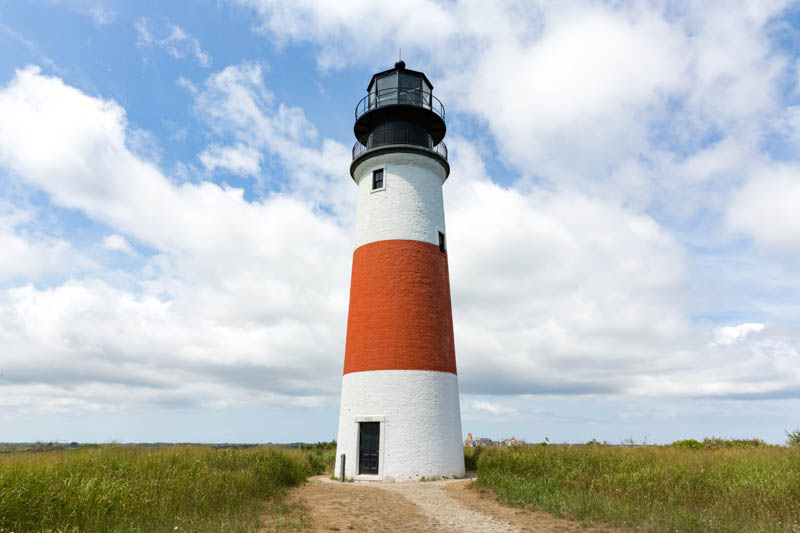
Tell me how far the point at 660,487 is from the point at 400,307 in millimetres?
9309

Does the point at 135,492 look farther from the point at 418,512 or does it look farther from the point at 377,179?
the point at 377,179

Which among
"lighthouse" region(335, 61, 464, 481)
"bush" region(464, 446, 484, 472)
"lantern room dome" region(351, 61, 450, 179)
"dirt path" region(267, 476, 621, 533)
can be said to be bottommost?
"dirt path" region(267, 476, 621, 533)

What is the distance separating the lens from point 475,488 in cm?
1403

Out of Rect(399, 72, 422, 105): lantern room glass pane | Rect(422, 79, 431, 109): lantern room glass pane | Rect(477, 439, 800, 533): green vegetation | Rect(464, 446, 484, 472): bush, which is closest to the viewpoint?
Rect(477, 439, 800, 533): green vegetation

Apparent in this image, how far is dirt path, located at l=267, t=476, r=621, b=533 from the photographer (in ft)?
31.2

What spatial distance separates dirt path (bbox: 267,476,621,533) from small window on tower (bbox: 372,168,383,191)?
1056 centimetres

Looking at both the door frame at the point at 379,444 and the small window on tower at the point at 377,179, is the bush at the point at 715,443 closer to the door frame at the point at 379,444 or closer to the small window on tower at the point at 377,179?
the door frame at the point at 379,444

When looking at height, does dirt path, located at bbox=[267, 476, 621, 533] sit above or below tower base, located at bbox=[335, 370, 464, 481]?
below

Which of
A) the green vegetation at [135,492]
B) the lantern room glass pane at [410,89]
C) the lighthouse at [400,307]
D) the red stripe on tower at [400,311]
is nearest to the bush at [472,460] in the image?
the lighthouse at [400,307]

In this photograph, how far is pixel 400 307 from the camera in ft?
58.1

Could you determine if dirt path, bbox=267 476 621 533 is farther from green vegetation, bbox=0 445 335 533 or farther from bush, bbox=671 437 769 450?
bush, bbox=671 437 769 450

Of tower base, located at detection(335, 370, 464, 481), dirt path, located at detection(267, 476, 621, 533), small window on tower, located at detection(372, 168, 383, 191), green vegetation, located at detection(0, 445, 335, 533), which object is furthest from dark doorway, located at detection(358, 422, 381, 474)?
small window on tower, located at detection(372, 168, 383, 191)

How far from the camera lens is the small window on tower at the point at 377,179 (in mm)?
19672

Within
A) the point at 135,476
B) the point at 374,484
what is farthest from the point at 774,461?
the point at 135,476
